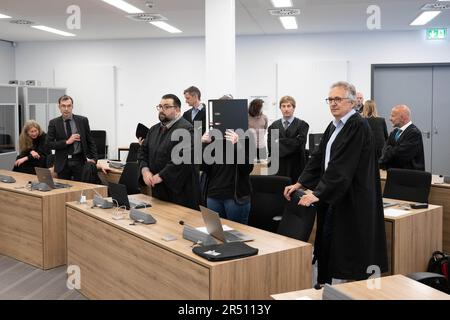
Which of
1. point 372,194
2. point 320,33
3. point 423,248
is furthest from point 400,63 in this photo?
point 372,194

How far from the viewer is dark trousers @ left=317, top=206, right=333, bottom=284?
329 cm

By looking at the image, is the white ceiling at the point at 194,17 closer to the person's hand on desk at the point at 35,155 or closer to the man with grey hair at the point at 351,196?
the person's hand on desk at the point at 35,155

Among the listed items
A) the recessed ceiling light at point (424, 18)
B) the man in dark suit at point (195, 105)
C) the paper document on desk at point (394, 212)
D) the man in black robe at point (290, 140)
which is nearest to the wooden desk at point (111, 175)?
the man in dark suit at point (195, 105)

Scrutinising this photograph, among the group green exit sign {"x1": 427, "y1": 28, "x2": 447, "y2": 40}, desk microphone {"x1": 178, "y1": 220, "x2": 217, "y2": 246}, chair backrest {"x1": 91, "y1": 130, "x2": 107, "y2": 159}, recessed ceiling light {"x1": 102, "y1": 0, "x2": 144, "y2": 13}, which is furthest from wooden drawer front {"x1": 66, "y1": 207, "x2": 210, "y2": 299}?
green exit sign {"x1": 427, "y1": 28, "x2": 447, "y2": 40}

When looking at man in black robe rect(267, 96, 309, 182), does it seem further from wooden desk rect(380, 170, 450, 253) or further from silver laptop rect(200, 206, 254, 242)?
silver laptop rect(200, 206, 254, 242)

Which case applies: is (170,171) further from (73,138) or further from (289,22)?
(289,22)

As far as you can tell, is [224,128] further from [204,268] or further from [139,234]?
[204,268]

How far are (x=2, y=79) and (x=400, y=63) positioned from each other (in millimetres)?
8218

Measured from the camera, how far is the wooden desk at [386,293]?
199 centimetres

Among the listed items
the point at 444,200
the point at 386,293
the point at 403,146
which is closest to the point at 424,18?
the point at 403,146

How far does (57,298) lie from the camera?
3.97m

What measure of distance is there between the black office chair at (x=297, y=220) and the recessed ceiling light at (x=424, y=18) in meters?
5.39

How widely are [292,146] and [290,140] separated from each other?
7cm

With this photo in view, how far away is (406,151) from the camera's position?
17.6ft
